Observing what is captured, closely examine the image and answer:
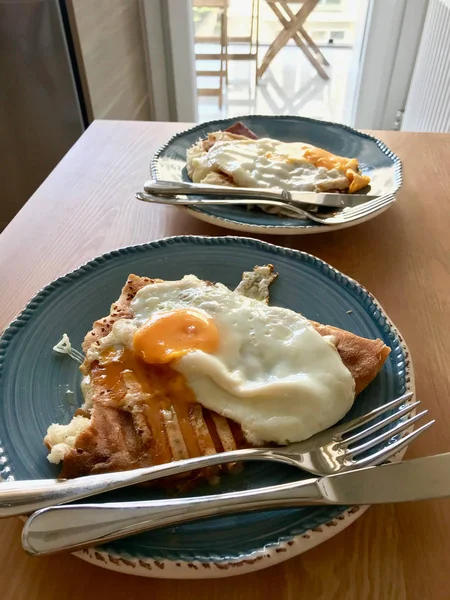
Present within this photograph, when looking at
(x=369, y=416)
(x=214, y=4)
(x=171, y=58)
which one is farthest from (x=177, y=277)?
(x=214, y=4)

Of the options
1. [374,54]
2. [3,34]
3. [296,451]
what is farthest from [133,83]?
[296,451]

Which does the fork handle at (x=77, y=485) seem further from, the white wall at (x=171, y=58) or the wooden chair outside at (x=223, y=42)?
the wooden chair outside at (x=223, y=42)

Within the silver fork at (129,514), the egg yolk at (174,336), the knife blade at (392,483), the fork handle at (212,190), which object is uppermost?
the silver fork at (129,514)

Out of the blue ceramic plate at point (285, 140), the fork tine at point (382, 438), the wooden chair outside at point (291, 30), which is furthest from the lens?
the wooden chair outside at point (291, 30)

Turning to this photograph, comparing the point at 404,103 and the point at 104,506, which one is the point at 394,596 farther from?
the point at 404,103

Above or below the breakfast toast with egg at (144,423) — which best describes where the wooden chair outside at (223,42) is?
below

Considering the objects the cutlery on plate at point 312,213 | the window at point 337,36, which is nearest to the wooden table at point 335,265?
the cutlery on plate at point 312,213

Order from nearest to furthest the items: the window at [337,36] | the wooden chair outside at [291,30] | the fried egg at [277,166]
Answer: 1. the fried egg at [277,166]
2. the wooden chair outside at [291,30]
3. the window at [337,36]

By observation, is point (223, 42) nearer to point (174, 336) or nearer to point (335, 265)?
point (335, 265)

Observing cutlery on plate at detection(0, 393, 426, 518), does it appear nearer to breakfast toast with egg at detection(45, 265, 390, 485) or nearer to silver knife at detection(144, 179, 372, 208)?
breakfast toast with egg at detection(45, 265, 390, 485)
